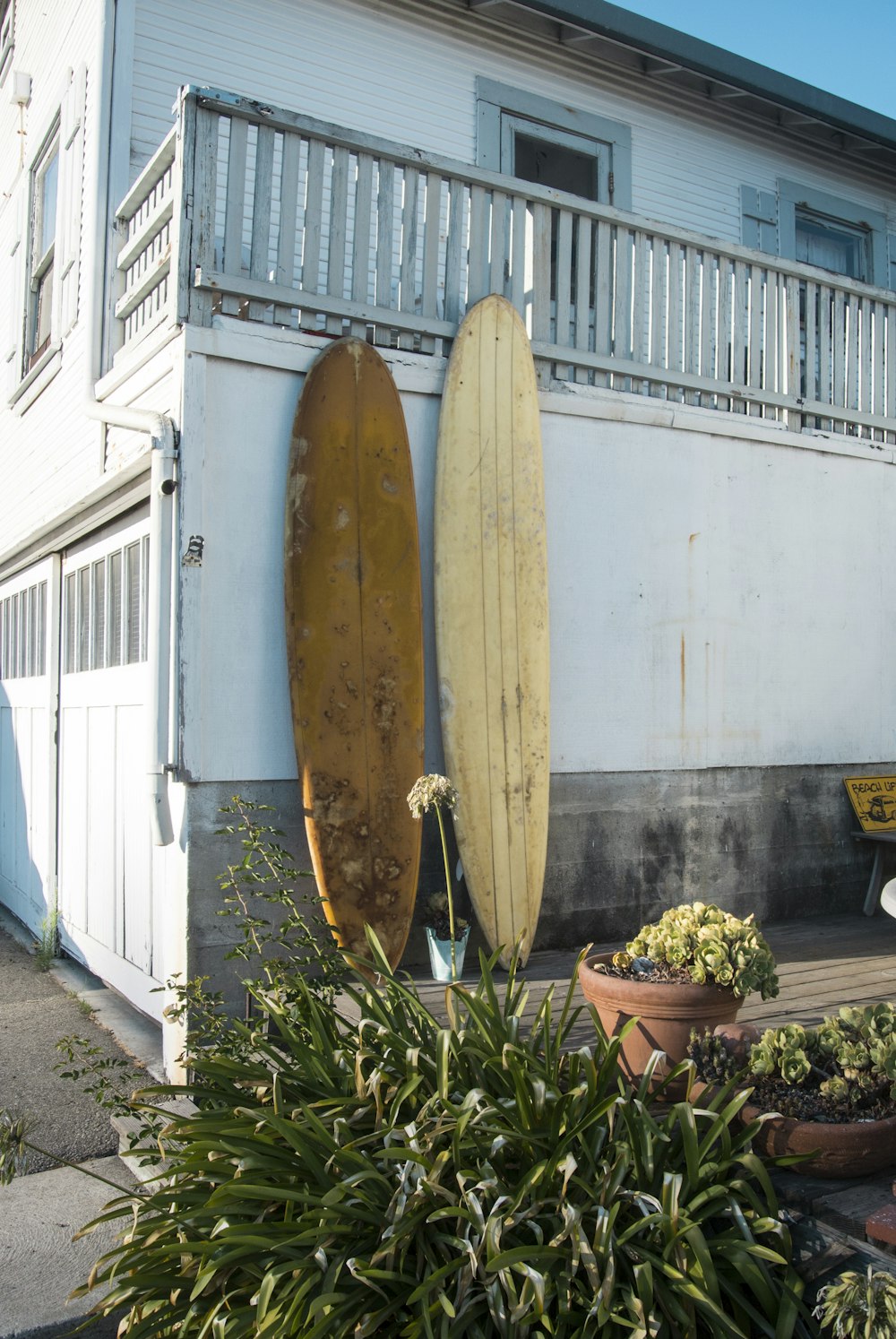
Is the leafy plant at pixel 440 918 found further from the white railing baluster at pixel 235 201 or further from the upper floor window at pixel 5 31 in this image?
the upper floor window at pixel 5 31

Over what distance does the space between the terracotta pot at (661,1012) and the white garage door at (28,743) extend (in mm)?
4532

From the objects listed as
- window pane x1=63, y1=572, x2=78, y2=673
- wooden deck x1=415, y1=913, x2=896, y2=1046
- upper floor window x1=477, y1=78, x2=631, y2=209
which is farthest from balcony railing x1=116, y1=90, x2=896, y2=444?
wooden deck x1=415, y1=913, x2=896, y2=1046

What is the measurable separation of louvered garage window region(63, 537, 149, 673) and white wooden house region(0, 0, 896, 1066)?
0.11ft

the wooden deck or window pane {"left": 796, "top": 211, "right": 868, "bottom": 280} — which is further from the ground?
window pane {"left": 796, "top": 211, "right": 868, "bottom": 280}

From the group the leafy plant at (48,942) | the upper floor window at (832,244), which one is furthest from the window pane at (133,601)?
the upper floor window at (832,244)

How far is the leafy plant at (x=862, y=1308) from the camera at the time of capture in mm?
1841

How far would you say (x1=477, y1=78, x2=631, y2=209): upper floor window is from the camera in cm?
761

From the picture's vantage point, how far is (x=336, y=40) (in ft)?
23.5

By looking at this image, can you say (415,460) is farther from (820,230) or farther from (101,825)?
(820,230)

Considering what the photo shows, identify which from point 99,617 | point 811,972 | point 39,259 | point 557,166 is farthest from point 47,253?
point 811,972

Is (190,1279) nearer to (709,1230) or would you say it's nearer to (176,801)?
(709,1230)

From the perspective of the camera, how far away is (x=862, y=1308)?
1866mm

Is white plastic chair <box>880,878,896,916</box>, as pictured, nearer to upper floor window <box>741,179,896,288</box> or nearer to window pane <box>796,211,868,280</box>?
upper floor window <box>741,179,896,288</box>

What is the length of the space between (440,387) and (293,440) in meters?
0.78
